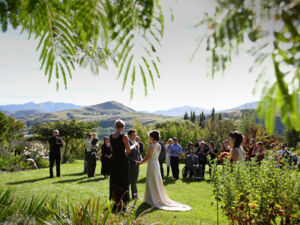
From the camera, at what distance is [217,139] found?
19.9 meters

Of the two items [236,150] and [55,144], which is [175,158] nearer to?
[55,144]

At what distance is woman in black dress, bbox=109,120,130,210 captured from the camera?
5.52m

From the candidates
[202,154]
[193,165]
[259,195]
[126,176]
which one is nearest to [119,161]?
[126,176]

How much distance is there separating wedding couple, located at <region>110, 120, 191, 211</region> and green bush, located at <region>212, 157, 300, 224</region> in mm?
2176

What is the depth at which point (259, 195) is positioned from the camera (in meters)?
3.50

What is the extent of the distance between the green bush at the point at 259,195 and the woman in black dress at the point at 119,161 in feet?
7.73

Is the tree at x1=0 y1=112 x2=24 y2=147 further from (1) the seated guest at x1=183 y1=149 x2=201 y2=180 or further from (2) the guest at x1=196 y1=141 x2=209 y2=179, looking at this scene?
(2) the guest at x1=196 y1=141 x2=209 y2=179

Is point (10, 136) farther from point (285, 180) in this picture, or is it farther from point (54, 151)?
point (285, 180)

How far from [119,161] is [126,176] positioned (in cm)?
44

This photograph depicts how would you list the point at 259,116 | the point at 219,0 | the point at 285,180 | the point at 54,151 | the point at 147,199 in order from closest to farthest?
the point at 259,116
the point at 219,0
the point at 285,180
the point at 147,199
the point at 54,151

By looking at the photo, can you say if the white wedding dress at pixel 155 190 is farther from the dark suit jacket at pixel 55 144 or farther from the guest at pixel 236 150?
the dark suit jacket at pixel 55 144

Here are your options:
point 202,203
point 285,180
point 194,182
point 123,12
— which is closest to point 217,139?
point 194,182

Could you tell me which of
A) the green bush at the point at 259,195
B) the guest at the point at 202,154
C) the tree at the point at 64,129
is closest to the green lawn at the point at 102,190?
the guest at the point at 202,154

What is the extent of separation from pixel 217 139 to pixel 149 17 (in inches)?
764
